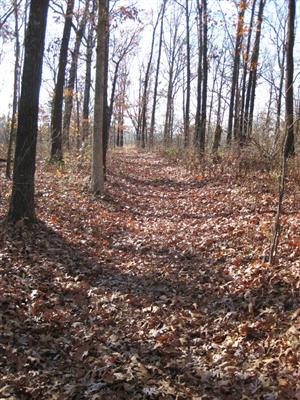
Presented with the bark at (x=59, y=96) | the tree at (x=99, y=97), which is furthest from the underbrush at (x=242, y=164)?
the bark at (x=59, y=96)

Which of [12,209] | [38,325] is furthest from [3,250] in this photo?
[38,325]

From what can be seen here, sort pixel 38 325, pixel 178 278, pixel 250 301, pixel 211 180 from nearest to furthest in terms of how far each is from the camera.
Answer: pixel 38 325, pixel 250 301, pixel 178 278, pixel 211 180

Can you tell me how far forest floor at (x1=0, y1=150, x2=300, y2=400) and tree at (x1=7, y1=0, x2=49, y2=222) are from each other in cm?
60

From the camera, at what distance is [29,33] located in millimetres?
7934

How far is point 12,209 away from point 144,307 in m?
3.79

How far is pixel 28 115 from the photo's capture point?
26.6ft

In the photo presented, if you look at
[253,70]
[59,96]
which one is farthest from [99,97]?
[253,70]

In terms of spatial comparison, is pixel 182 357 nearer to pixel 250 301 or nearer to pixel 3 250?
pixel 250 301

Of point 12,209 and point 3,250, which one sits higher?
point 12,209

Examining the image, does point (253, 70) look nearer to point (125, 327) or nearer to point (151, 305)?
point (151, 305)

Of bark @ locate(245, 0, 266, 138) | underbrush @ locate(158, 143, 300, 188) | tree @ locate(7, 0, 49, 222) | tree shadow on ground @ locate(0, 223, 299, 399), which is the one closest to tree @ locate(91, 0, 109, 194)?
tree @ locate(7, 0, 49, 222)

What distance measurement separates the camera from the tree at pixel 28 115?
795cm

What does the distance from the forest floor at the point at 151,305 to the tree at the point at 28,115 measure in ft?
1.95

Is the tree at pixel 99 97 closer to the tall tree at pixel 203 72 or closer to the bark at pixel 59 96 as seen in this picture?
the bark at pixel 59 96
